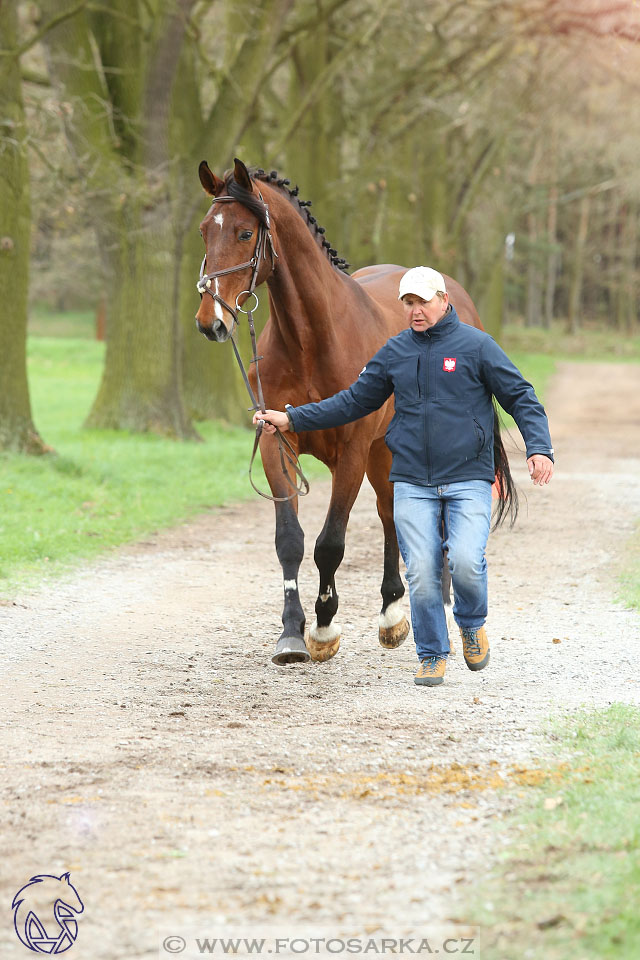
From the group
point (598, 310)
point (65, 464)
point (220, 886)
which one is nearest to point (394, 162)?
point (65, 464)

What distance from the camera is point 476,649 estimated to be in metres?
6.00

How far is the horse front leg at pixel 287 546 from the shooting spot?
6.57 metres

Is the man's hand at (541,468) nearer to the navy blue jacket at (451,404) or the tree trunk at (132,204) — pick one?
the navy blue jacket at (451,404)

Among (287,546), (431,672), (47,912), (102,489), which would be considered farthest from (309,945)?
(102,489)

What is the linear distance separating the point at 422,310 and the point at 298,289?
114 centimetres

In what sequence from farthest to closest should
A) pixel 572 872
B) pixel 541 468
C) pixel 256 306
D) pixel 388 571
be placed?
pixel 388 571 → pixel 256 306 → pixel 541 468 → pixel 572 872

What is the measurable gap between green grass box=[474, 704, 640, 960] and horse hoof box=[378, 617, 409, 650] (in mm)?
2543

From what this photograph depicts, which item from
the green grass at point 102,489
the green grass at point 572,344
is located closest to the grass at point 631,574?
the green grass at point 102,489

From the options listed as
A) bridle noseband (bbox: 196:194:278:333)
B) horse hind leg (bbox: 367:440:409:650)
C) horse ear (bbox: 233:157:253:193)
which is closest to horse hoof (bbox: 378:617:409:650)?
horse hind leg (bbox: 367:440:409:650)

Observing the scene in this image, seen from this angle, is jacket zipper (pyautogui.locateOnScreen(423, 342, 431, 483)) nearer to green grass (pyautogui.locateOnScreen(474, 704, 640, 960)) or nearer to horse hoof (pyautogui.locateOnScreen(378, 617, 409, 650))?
horse hoof (pyautogui.locateOnScreen(378, 617, 409, 650))

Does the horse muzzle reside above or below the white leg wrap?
above

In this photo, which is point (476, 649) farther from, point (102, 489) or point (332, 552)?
point (102, 489)

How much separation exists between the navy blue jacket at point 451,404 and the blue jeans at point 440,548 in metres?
0.09

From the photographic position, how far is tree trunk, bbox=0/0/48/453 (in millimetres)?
13516
